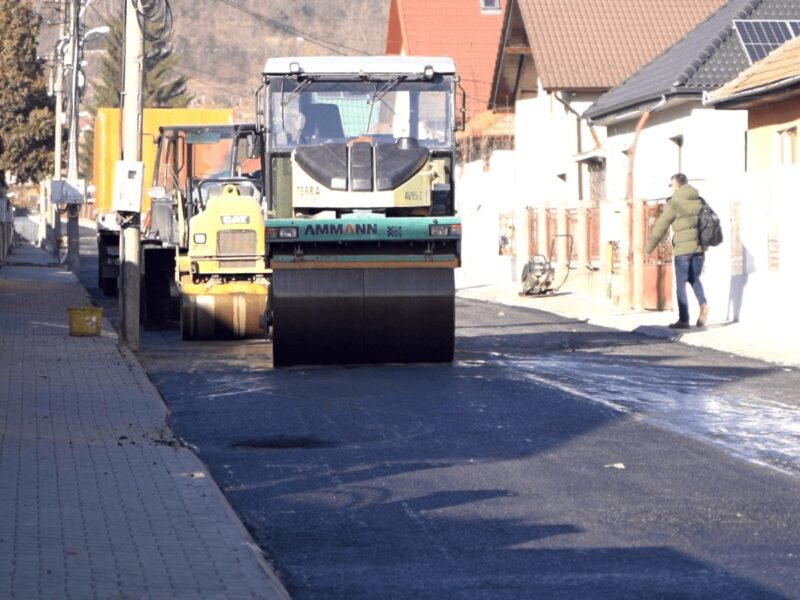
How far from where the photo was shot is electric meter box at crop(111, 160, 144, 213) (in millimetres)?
18422

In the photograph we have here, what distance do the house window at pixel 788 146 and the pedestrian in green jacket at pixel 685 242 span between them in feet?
15.1

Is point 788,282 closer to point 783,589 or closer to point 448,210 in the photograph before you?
point 448,210

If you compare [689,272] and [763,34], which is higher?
[763,34]

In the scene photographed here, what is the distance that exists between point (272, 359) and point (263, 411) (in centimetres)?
413

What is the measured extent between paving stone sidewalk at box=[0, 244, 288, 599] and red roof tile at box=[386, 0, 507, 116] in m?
40.1

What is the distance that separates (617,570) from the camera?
24.2ft

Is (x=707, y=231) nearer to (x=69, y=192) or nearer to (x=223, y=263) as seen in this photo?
(x=223, y=263)

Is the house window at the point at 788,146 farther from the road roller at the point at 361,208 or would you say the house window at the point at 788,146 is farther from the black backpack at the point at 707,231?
the road roller at the point at 361,208

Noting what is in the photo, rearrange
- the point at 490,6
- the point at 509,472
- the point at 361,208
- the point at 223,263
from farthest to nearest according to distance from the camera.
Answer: the point at 490,6, the point at 223,263, the point at 361,208, the point at 509,472

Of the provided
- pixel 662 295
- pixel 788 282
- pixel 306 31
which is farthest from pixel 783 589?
pixel 306 31

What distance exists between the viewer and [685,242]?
21.5m

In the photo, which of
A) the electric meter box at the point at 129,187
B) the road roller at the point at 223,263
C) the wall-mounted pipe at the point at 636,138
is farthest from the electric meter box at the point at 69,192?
the electric meter box at the point at 129,187

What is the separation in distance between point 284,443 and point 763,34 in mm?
23263

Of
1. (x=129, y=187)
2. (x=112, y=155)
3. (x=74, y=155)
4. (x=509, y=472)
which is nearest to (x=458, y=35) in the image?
(x=74, y=155)
